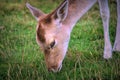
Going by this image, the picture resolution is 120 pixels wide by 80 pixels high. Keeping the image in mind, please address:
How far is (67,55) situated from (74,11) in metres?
0.95

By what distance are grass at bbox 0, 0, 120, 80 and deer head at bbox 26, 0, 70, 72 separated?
0.27 m

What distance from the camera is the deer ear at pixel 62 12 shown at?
5.07 m

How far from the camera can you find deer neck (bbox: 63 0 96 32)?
555cm

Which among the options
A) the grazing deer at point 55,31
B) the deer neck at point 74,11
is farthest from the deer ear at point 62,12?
the deer neck at point 74,11

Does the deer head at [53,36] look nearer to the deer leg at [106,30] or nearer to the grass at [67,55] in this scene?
the grass at [67,55]

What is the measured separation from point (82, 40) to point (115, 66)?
6.44ft

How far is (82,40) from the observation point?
732cm

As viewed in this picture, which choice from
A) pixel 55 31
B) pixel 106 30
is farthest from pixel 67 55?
pixel 55 31

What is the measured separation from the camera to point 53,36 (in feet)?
17.0

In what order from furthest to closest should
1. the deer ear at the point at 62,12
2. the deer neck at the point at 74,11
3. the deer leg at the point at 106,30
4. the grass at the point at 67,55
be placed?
the deer leg at the point at 106,30 < the deer neck at the point at 74,11 < the grass at the point at 67,55 < the deer ear at the point at 62,12

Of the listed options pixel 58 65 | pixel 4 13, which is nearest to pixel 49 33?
pixel 58 65

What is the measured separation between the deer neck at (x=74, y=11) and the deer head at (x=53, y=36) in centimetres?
22

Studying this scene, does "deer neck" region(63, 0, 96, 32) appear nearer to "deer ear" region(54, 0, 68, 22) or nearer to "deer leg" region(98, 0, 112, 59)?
"deer ear" region(54, 0, 68, 22)

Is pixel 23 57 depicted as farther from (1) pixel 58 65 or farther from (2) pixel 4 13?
(2) pixel 4 13
